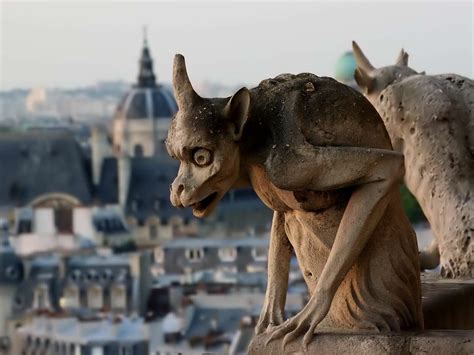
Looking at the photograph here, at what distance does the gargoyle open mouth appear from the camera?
148 inches

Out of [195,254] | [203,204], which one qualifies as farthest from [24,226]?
[203,204]

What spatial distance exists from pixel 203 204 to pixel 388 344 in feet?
1.62

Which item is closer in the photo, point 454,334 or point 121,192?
point 454,334

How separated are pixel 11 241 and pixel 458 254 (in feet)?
186

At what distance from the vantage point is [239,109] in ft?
12.2

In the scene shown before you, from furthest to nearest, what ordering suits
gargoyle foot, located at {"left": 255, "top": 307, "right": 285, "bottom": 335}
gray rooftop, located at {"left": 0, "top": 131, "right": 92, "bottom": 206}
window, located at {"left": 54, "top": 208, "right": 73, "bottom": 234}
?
gray rooftop, located at {"left": 0, "top": 131, "right": 92, "bottom": 206}
window, located at {"left": 54, "top": 208, "right": 73, "bottom": 234}
gargoyle foot, located at {"left": 255, "top": 307, "right": 285, "bottom": 335}

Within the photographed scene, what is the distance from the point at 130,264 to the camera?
53.3 m

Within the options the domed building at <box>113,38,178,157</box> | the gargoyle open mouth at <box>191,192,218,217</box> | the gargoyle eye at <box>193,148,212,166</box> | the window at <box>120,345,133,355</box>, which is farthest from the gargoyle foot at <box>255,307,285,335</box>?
the domed building at <box>113,38,178,157</box>

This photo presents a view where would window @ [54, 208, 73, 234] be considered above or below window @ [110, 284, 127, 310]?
above

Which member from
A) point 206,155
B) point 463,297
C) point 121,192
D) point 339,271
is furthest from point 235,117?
point 121,192

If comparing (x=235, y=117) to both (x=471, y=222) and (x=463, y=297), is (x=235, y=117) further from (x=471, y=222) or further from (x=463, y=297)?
(x=471, y=222)

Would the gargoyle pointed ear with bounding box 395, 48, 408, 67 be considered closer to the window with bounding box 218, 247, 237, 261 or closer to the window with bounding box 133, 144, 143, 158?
the window with bounding box 218, 247, 237, 261

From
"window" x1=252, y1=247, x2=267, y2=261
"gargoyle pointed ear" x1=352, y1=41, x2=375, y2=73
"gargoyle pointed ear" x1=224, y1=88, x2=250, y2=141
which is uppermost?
"gargoyle pointed ear" x1=352, y1=41, x2=375, y2=73

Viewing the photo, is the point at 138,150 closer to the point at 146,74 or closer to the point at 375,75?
the point at 146,74
